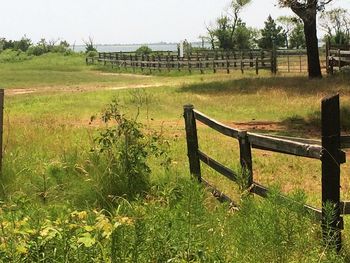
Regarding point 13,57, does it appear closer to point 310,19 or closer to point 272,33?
point 272,33

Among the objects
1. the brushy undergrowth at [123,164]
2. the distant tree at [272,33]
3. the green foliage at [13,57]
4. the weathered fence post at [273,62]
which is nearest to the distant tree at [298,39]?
the distant tree at [272,33]

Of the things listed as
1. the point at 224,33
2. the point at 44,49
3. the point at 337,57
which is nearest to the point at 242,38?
the point at 224,33

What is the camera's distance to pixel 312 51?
90.6 feet

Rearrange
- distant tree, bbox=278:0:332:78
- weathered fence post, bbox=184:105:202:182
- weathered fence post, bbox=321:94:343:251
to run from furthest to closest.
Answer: distant tree, bbox=278:0:332:78 → weathered fence post, bbox=184:105:202:182 → weathered fence post, bbox=321:94:343:251

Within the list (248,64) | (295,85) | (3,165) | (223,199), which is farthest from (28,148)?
(248,64)

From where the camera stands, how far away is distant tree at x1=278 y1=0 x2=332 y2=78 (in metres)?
25.0

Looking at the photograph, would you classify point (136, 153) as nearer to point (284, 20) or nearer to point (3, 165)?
point (3, 165)

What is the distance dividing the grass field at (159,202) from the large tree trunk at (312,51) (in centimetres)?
828

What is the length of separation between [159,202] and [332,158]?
172 centimetres

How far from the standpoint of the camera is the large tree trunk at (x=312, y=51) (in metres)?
27.2

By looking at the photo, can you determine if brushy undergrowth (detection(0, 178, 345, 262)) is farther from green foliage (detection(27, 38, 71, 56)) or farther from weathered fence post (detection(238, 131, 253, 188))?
green foliage (detection(27, 38, 71, 56))

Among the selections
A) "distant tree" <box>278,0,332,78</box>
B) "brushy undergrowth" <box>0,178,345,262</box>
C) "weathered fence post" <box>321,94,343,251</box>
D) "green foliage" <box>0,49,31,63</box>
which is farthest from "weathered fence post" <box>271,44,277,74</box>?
"green foliage" <box>0,49,31,63</box>

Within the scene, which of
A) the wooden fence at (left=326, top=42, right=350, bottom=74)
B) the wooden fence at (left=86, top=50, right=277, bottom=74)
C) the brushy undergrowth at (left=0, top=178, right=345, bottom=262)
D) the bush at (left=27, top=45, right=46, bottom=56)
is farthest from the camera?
the bush at (left=27, top=45, right=46, bottom=56)

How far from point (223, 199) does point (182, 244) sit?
274 centimetres
